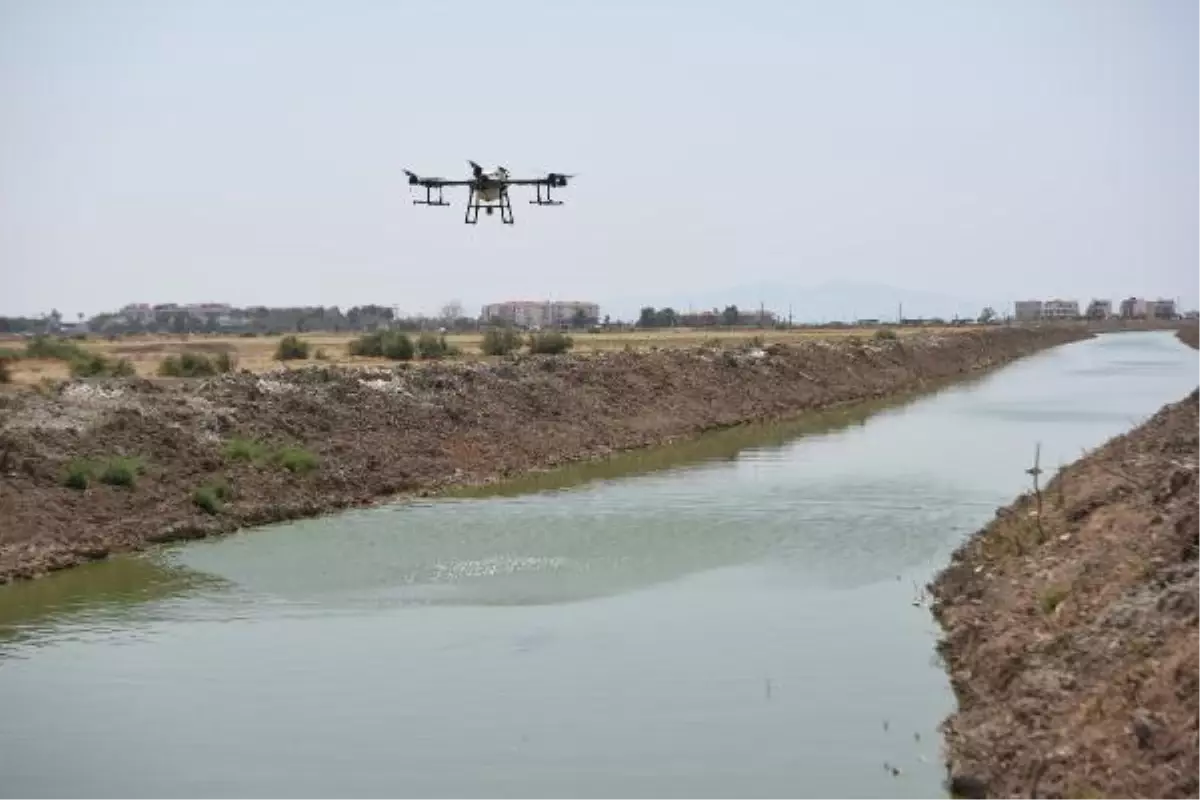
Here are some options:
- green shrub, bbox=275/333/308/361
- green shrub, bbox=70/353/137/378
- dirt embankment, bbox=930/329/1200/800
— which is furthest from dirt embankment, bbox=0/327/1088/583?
green shrub, bbox=275/333/308/361

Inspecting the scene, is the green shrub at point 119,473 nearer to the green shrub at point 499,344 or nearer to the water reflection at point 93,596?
the water reflection at point 93,596

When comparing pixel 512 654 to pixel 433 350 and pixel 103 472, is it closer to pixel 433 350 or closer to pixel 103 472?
pixel 103 472


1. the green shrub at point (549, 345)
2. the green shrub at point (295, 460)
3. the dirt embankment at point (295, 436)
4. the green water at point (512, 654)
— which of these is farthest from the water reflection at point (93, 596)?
the green shrub at point (549, 345)

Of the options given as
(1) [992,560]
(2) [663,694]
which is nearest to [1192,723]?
(2) [663,694]

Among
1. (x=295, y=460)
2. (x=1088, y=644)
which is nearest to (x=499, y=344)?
(x=295, y=460)

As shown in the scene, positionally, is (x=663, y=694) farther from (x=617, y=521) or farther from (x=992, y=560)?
(x=617, y=521)

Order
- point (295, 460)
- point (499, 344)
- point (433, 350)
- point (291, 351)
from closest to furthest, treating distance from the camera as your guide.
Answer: point (295, 460) < point (291, 351) < point (433, 350) < point (499, 344)
